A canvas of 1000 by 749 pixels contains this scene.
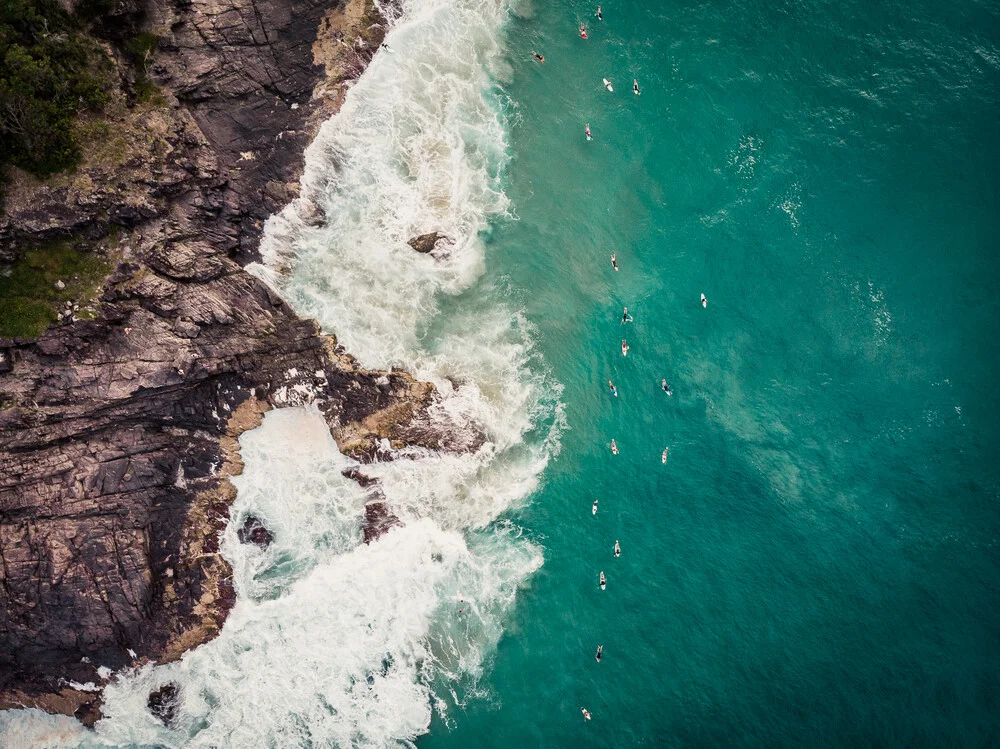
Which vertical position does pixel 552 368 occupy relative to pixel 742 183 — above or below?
below

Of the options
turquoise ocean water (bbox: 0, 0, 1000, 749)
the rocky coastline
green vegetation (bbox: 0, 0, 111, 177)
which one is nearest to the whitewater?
turquoise ocean water (bbox: 0, 0, 1000, 749)

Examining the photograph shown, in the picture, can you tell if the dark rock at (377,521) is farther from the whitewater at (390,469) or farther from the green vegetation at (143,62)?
the green vegetation at (143,62)

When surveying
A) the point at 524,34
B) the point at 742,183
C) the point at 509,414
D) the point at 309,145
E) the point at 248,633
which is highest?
the point at 524,34

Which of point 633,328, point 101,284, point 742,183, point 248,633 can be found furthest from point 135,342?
point 742,183

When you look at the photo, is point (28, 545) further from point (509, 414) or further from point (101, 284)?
point (509, 414)

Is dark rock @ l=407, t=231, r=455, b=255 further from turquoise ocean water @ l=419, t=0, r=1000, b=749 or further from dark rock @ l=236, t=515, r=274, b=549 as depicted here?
dark rock @ l=236, t=515, r=274, b=549

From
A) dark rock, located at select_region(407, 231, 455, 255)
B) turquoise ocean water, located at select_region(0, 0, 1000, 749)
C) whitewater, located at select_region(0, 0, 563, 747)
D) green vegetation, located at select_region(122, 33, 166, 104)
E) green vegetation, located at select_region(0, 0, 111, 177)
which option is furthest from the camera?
dark rock, located at select_region(407, 231, 455, 255)

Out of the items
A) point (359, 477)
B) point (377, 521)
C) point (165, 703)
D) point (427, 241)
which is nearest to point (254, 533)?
point (359, 477)

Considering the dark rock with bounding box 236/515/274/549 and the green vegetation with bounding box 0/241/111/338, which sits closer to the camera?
the green vegetation with bounding box 0/241/111/338

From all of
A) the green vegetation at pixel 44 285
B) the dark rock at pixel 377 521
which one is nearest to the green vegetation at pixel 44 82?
the green vegetation at pixel 44 285
